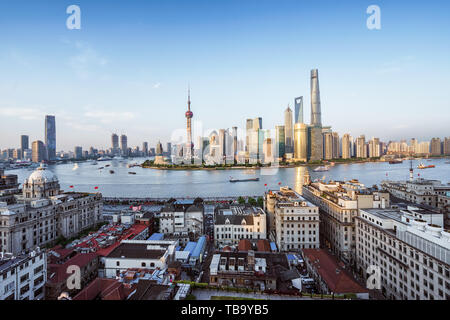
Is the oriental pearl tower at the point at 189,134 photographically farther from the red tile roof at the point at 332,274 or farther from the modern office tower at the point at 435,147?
the modern office tower at the point at 435,147

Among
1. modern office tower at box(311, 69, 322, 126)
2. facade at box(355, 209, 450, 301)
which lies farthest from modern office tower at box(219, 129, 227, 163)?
facade at box(355, 209, 450, 301)

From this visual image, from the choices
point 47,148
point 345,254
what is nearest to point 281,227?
point 345,254

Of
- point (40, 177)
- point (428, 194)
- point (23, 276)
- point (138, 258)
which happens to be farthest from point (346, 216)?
point (40, 177)

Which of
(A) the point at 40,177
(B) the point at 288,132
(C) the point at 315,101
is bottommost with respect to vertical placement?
(A) the point at 40,177

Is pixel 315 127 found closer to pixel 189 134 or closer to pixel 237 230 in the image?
pixel 189 134

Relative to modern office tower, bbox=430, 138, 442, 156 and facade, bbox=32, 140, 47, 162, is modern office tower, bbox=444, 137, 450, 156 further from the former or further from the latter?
facade, bbox=32, 140, 47, 162

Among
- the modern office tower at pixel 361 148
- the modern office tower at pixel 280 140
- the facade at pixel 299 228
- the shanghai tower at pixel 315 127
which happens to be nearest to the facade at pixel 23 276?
the facade at pixel 299 228
